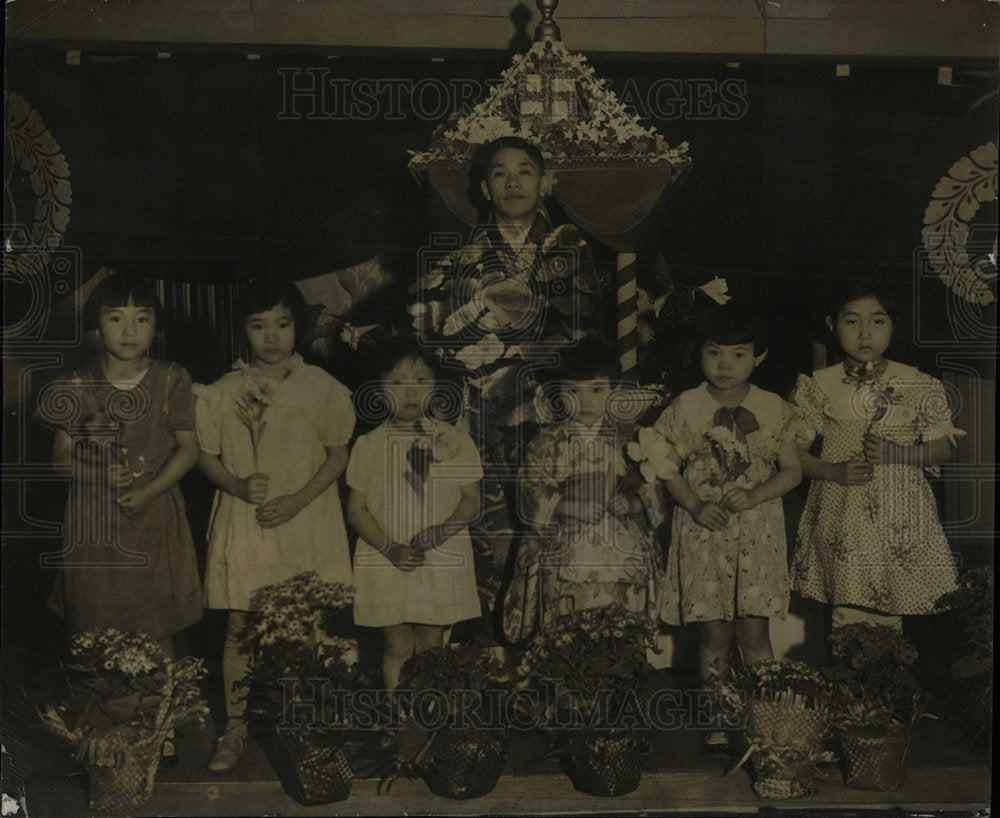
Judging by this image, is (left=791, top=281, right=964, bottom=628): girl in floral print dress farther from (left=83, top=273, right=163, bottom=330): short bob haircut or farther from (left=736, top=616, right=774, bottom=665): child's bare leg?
(left=83, top=273, right=163, bottom=330): short bob haircut

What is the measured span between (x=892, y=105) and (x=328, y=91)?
74.8 inches

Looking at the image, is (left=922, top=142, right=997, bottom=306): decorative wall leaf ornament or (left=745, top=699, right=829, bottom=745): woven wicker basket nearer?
(left=745, top=699, right=829, bottom=745): woven wicker basket

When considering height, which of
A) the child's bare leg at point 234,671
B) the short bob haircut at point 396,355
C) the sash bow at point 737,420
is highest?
the short bob haircut at point 396,355

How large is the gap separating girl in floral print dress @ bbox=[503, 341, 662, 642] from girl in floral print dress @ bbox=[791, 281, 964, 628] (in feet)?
1.91

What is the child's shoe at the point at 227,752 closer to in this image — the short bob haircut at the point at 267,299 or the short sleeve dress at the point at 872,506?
the short bob haircut at the point at 267,299

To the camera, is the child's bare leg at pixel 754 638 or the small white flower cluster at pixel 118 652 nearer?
the small white flower cluster at pixel 118 652

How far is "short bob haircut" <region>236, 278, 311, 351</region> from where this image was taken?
12.5ft

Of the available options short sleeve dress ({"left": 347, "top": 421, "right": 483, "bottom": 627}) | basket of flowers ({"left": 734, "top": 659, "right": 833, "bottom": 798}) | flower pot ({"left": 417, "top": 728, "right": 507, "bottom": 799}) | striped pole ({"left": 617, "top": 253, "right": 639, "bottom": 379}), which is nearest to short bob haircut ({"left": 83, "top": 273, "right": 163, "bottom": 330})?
short sleeve dress ({"left": 347, "top": 421, "right": 483, "bottom": 627})

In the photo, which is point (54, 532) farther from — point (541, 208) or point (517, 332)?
point (541, 208)

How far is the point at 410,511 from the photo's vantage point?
3.88 m

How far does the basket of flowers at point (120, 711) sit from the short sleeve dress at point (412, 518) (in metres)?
0.67

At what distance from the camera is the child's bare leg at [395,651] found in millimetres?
3869

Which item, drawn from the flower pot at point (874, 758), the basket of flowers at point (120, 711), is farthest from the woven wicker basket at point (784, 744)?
the basket of flowers at point (120, 711)

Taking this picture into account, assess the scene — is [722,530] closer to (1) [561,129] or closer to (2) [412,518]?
(2) [412,518]
